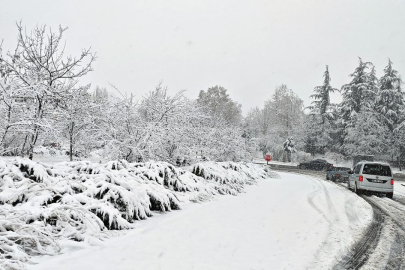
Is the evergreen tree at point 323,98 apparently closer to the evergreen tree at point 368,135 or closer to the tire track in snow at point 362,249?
the evergreen tree at point 368,135

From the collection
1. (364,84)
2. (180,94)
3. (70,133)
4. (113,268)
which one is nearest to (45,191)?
(113,268)

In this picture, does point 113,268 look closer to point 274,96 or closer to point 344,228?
point 344,228

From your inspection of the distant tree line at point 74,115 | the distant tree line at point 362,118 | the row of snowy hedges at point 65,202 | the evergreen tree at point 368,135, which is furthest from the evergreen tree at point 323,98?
the row of snowy hedges at point 65,202

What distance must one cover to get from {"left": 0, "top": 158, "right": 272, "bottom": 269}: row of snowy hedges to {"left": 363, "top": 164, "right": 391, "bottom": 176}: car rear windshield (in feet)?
37.1

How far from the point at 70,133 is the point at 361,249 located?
1165 cm

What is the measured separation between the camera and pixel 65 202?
209 inches

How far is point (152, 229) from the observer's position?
589 centimetres

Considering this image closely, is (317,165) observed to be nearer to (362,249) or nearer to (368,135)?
(368,135)

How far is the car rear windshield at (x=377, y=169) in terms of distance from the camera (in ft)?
46.7

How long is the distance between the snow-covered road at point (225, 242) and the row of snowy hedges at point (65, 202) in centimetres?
31

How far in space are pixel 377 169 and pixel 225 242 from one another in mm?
12342

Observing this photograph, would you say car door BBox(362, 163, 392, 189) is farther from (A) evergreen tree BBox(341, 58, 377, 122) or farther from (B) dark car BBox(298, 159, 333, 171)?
(A) evergreen tree BBox(341, 58, 377, 122)

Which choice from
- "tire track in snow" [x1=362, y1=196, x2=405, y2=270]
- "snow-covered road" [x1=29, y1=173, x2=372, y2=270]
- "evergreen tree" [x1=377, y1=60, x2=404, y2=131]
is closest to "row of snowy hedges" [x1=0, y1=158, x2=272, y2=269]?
"snow-covered road" [x1=29, y1=173, x2=372, y2=270]

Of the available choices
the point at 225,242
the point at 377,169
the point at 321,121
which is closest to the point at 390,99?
the point at 321,121
